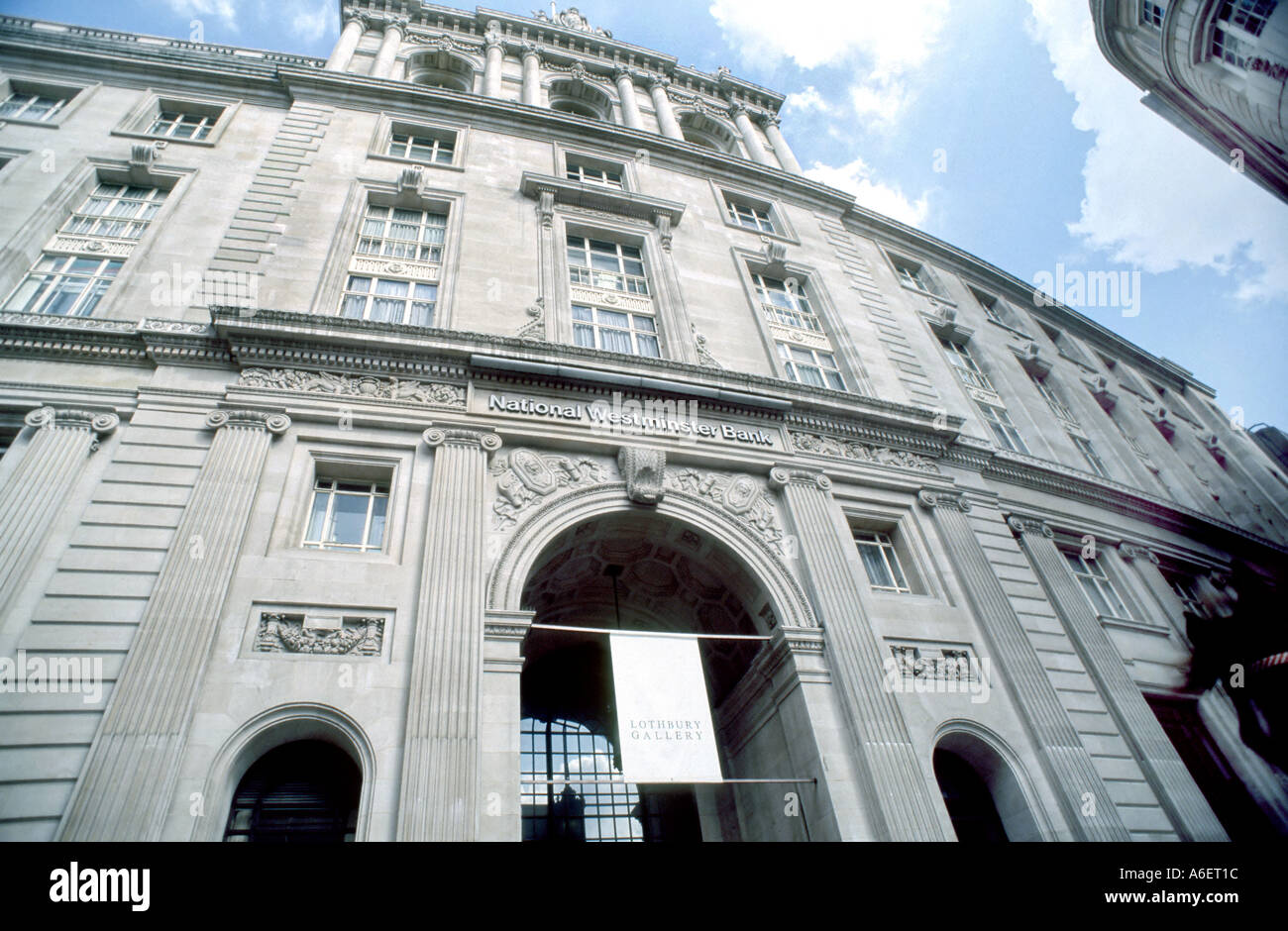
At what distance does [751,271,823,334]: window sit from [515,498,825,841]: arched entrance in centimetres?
963

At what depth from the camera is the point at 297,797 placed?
399 inches

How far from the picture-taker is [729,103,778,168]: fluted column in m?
29.6

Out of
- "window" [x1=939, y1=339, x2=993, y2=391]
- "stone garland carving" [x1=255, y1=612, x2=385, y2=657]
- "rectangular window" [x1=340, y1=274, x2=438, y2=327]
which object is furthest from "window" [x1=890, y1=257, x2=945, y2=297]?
"stone garland carving" [x1=255, y1=612, x2=385, y2=657]

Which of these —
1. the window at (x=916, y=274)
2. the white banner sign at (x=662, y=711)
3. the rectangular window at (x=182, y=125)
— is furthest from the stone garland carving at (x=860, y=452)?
the rectangular window at (x=182, y=125)

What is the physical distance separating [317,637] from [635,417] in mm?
8120

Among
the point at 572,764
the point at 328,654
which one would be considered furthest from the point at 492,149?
the point at 572,764

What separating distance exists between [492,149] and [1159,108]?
1253 inches

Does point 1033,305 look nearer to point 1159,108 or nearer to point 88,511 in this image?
point 1159,108

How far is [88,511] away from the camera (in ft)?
36.3

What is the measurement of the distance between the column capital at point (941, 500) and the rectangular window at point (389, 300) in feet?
45.1

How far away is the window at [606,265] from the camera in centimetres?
1956

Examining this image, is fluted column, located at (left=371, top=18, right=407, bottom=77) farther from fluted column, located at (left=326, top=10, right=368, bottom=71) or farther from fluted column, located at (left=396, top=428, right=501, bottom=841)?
fluted column, located at (left=396, top=428, right=501, bottom=841)

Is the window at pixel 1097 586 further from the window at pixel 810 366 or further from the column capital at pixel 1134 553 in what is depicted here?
the window at pixel 810 366

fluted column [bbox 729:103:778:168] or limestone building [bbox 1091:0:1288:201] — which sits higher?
fluted column [bbox 729:103:778:168]
